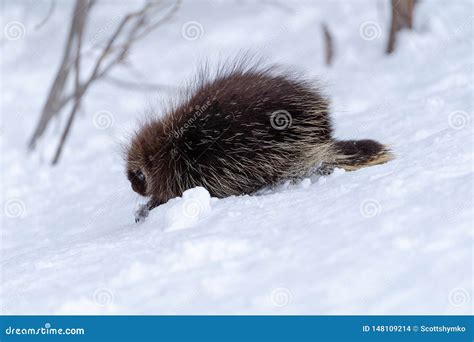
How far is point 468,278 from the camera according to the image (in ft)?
5.57

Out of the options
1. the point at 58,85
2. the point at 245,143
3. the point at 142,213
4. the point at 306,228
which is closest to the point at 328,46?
the point at 58,85

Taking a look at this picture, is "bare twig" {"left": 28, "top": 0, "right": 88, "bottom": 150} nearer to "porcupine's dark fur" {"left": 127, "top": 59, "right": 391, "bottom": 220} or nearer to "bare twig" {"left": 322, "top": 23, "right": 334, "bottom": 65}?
"bare twig" {"left": 322, "top": 23, "right": 334, "bottom": 65}

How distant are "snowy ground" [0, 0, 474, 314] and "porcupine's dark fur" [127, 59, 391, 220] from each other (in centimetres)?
13

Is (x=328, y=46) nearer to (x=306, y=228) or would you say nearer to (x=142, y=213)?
(x=142, y=213)

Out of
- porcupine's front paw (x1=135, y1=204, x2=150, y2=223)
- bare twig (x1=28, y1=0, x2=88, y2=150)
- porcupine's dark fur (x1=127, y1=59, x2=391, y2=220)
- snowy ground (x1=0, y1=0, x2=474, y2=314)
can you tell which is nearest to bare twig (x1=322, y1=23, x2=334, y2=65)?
snowy ground (x1=0, y1=0, x2=474, y2=314)

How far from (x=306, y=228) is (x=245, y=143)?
0.88 m

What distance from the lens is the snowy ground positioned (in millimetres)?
1803

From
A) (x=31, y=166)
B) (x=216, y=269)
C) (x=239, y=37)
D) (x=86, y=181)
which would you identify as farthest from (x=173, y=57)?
(x=216, y=269)

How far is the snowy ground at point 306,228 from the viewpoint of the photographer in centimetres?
180

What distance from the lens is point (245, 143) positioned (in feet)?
9.73

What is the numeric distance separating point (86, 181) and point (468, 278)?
3328 millimetres

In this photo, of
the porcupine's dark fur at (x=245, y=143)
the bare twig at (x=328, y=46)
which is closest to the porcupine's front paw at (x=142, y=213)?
the porcupine's dark fur at (x=245, y=143)

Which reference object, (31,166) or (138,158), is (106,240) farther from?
(31,166)

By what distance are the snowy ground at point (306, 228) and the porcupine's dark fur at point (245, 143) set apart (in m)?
0.13
